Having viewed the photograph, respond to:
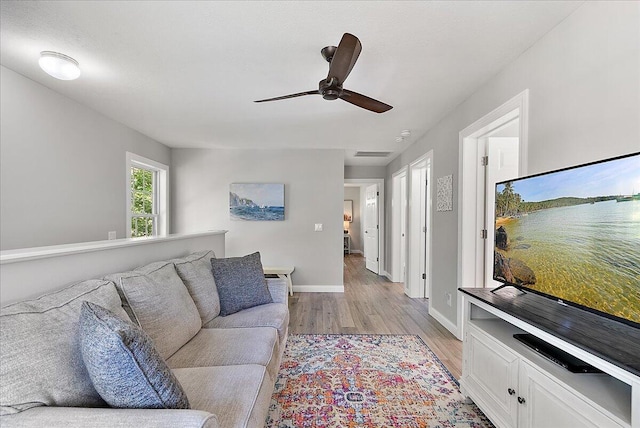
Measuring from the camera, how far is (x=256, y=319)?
2158 millimetres

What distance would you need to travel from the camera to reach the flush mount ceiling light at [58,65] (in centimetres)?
196

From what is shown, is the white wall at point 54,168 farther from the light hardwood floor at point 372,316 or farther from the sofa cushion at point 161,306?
the light hardwood floor at point 372,316

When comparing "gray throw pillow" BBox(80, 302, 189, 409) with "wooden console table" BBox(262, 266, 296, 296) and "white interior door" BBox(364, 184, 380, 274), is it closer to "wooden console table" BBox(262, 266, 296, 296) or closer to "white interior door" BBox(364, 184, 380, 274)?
"wooden console table" BBox(262, 266, 296, 296)

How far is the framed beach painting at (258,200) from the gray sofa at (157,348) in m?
2.50

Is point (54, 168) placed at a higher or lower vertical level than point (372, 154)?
lower

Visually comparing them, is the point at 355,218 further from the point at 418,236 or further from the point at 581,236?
the point at 581,236

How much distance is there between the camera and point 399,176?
212 inches

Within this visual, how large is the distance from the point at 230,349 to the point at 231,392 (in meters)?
0.47

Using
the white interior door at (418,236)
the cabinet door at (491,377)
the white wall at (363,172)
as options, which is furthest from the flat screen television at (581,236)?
the white wall at (363,172)

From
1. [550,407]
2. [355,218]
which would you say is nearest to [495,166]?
[550,407]

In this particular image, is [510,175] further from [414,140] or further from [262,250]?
[262,250]

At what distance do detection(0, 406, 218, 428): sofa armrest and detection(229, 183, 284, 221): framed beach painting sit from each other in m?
3.92

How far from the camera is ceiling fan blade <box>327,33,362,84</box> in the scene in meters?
1.50

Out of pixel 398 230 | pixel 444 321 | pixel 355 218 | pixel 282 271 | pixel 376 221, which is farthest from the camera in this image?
pixel 355 218
